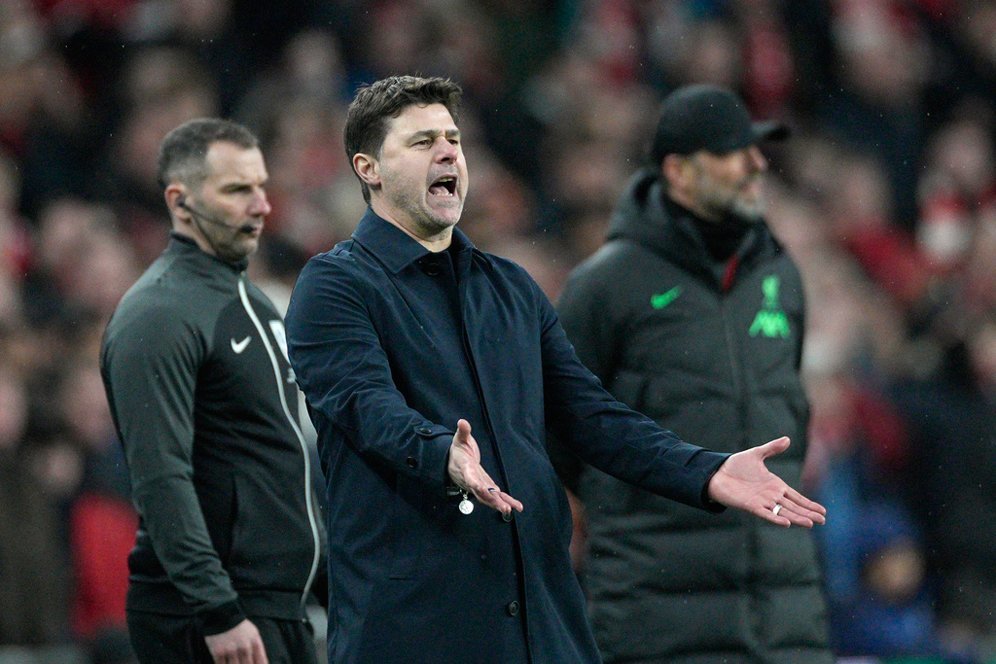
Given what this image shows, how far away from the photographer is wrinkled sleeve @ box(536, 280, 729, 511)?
3.93m

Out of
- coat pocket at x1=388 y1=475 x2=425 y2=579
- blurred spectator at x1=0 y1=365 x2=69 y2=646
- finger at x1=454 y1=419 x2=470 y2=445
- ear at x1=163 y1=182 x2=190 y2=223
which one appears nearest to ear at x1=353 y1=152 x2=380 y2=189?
coat pocket at x1=388 y1=475 x2=425 y2=579

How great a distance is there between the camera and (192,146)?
517cm

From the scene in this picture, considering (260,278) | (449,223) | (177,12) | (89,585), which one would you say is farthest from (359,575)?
(177,12)

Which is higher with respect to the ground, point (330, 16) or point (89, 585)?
point (330, 16)

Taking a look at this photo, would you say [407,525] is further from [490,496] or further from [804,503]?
[804,503]

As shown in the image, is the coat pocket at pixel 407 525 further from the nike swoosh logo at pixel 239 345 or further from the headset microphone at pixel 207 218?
the headset microphone at pixel 207 218

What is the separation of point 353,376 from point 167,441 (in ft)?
3.64

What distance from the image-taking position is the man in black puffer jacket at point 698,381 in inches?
208

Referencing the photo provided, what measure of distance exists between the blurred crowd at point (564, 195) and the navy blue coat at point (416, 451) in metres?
3.57

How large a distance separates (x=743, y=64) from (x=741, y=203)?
6298 mm

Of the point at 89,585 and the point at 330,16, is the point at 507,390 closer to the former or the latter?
the point at 89,585

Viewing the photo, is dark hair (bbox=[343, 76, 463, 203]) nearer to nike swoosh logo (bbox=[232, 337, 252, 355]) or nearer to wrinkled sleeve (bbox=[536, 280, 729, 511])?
wrinkled sleeve (bbox=[536, 280, 729, 511])

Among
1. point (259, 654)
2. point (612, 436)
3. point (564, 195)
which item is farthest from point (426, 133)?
point (564, 195)

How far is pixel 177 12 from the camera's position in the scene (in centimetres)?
1001
